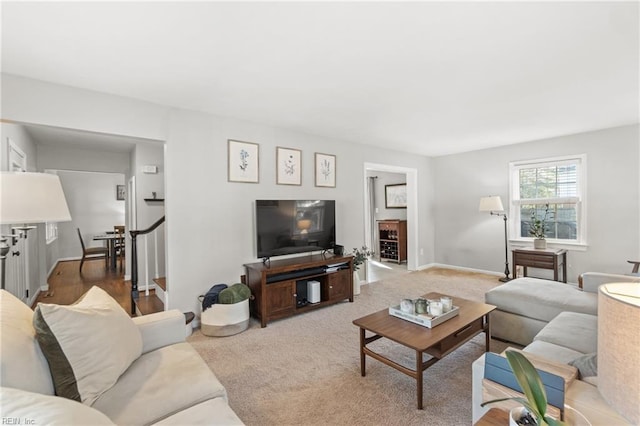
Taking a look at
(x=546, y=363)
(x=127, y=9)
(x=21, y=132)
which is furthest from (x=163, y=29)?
(x=21, y=132)

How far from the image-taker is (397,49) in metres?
2.05

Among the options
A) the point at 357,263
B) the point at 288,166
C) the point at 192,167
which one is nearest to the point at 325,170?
the point at 288,166

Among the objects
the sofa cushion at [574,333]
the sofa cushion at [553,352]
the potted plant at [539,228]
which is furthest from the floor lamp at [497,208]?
the sofa cushion at [553,352]

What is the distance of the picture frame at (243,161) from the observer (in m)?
3.55

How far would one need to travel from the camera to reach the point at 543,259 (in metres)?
4.36

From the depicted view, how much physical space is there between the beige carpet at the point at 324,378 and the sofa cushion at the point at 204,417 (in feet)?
2.23

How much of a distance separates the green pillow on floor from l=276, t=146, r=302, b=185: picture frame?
4.81ft

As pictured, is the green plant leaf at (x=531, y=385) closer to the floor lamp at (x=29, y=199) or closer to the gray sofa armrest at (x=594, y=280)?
the floor lamp at (x=29, y=199)

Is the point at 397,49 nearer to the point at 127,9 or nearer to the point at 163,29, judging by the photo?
the point at 163,29

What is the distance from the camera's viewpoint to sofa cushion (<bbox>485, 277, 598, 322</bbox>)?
98.5 inches

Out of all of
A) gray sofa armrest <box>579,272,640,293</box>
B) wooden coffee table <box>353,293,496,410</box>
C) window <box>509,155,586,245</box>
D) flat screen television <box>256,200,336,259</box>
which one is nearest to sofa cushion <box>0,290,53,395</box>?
wooden coffee table <box>353,293,496,410</box>

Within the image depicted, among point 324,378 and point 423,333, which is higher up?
point 423,333

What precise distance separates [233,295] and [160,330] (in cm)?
133

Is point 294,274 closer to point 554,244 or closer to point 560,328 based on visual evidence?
point 560,328
